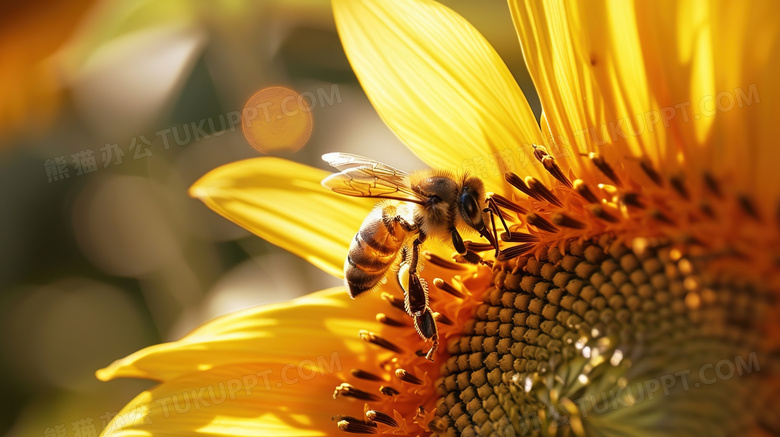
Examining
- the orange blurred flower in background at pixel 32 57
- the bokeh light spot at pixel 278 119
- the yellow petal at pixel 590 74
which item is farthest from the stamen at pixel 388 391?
the orange blurred flower in background at pixel 32 57

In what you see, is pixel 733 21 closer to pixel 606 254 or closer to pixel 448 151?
pixel 606 254

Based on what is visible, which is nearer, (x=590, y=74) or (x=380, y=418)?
(x=590, y=74)

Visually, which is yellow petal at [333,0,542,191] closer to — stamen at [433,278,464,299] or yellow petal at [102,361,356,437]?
stamen at [433,278,464,299]

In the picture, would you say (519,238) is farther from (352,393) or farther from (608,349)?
(352,393)

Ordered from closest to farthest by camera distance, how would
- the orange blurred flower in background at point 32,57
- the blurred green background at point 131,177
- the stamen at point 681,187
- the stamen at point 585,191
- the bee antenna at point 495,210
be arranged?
the stamen at point 681,187
the stamen at point 585,191
the bee antenna at point 495,210
the orange blurred flower in background at point 32,57
the blurred green background at point 131,177

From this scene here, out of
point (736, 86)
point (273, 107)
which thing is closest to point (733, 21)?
point (736, 86)

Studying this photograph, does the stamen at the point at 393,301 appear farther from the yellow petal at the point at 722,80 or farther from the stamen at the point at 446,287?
the yellow petal at the point at 722,80

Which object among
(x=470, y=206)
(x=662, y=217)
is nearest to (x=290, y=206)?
(x=470, y=206)
